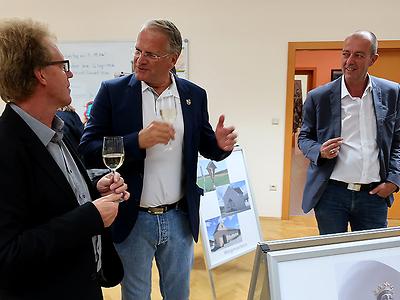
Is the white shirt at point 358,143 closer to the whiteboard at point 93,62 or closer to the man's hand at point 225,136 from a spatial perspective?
the man's hand at point 225,136

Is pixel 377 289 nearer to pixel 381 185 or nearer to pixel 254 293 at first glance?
pixel 254 293

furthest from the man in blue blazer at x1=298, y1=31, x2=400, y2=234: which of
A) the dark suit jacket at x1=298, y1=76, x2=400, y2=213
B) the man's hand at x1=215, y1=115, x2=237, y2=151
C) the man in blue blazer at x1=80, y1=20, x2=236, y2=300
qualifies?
the man in blue blazer at x1=80, y1=20, x2=236, y2=300

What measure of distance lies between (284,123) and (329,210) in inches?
87.4

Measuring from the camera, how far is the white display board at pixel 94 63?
4059 millimetres

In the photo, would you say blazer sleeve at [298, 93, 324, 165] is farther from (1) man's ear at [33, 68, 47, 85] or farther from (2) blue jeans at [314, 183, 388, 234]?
(1) man's ear at [33, 68, 47, 85]

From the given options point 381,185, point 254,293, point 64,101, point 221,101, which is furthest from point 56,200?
point 221,101

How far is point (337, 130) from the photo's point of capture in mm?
1870

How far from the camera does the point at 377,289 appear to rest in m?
1.01

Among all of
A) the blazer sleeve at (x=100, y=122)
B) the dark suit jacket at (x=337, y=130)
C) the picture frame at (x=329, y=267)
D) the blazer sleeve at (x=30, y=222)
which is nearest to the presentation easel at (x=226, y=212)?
the dark suit jacket at (x=337, y=130)

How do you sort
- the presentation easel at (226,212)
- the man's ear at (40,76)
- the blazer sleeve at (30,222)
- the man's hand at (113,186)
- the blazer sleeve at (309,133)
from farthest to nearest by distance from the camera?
the presentation easel at (226,212), the blazer sleeve at (309,133), the man's hand at (113,186), the man's ear at (40,76), the blazer sleeve at (30,222)

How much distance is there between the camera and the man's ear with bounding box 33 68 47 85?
95 centimetres

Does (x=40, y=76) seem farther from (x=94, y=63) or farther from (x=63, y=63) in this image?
(x=94, y=63)

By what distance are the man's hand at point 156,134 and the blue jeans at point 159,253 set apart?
32 centimetres

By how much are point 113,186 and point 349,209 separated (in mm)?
1297
